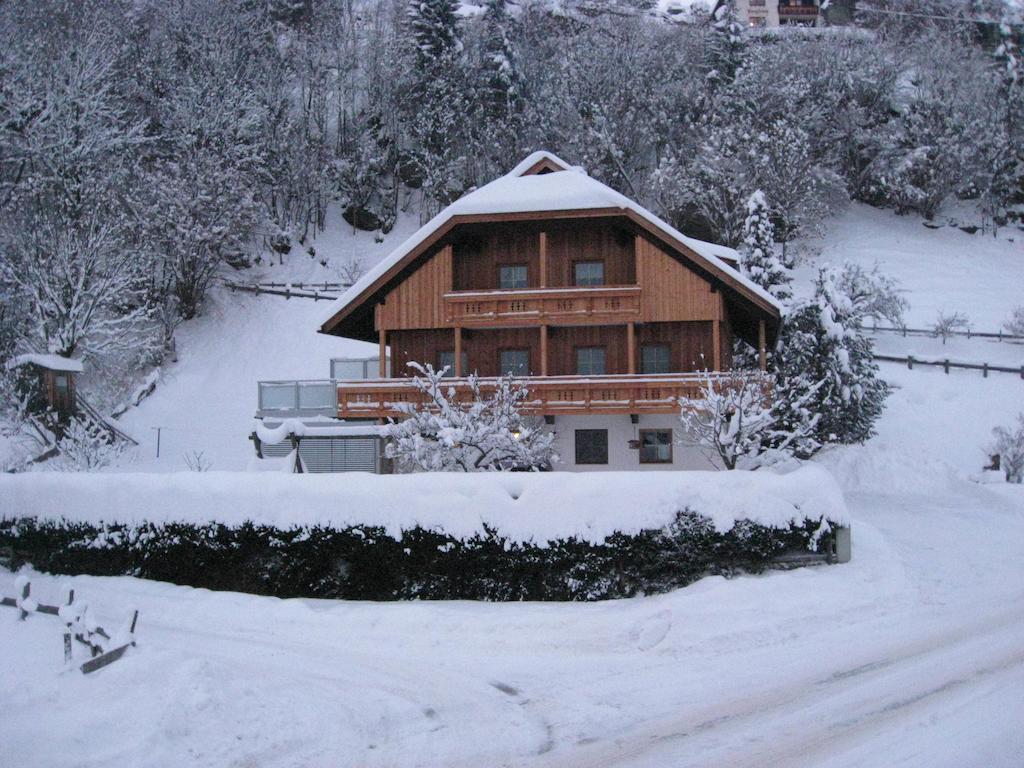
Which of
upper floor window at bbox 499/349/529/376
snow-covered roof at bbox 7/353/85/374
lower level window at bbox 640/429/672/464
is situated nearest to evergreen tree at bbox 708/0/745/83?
upper floor window at bbox 499/349/529/376

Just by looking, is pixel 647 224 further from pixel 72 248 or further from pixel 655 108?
pixel 655 108

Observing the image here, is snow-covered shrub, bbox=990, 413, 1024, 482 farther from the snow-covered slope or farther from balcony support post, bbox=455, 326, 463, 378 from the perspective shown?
balcony support post, bbox=455, 326, 463, 378

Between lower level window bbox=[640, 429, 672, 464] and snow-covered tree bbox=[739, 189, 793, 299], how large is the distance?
12326mm

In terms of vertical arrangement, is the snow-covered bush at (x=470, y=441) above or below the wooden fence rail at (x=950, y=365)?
below

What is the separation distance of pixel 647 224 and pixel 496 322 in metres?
5.65

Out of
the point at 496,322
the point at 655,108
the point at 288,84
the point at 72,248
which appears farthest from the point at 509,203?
the point at 288,84

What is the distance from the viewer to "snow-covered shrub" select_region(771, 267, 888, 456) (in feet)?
107

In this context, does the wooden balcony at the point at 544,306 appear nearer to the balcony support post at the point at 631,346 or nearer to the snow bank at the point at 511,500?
the balcony support post at the point at 631,346

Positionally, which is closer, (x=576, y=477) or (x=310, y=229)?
(x=576, y=477)

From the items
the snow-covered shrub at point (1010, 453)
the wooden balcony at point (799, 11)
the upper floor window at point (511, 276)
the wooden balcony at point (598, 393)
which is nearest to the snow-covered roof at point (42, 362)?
the wooden balcony at point (598, 393)

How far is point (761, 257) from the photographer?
37531mm

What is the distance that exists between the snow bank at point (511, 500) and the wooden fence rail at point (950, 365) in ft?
92.8

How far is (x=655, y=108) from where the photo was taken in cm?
5900

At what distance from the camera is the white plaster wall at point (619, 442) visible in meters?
27.4
